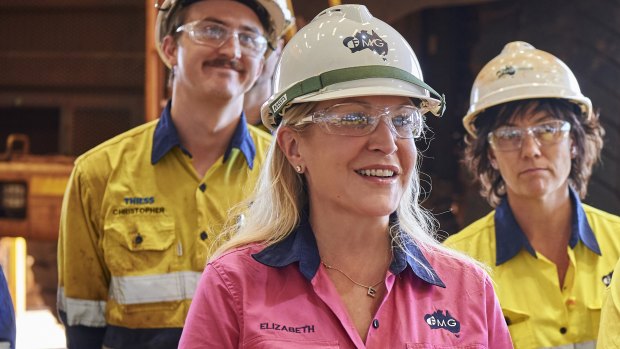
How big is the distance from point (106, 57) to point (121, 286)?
6.20 m

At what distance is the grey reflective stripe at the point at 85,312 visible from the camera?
2930mm

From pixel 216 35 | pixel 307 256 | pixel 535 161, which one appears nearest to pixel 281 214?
pixel 307 256

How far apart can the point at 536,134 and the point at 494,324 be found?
118 cm

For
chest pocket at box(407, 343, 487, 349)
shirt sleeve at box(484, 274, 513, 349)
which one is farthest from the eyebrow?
chest pocket at box(407, 343, 487, 349)

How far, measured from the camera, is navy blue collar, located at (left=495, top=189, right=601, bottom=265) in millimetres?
2982

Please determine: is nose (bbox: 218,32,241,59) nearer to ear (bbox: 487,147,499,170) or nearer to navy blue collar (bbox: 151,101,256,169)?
navy blue collar (bbox: 151,101,256,169)

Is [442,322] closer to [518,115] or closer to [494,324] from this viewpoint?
[494,324]

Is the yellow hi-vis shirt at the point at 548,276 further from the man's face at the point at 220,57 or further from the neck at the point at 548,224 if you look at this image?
the man's face at the point at 220,57

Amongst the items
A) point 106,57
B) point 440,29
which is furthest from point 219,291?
point 106,57

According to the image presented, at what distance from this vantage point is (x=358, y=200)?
192 cm

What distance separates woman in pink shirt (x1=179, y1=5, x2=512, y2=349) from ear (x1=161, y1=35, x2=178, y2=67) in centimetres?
108

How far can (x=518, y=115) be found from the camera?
307 centimetres

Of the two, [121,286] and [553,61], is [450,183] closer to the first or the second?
[553,61]

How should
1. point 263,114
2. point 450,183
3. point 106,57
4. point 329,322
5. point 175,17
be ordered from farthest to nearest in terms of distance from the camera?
point 106,57, point 450,183, point 175,17, point 263,114, point 329,322
